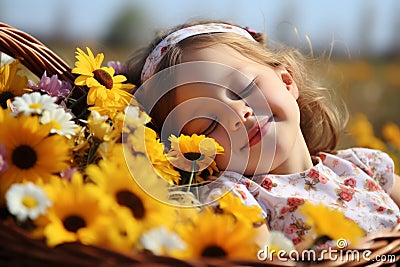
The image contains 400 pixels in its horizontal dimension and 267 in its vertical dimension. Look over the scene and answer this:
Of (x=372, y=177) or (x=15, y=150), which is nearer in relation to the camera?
(x=15, y=150)

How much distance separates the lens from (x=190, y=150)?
3.73ft

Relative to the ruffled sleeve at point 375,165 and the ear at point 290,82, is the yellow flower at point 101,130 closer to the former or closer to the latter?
the ear at point 290,82

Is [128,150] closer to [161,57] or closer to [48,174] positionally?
[48,174]

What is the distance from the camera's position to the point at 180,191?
1.05 metres

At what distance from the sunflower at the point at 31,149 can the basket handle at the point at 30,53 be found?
41cm

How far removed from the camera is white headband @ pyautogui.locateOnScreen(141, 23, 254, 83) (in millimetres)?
1392

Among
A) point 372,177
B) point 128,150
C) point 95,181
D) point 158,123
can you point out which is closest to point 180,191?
point 128,150

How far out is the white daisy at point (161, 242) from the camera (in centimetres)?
78

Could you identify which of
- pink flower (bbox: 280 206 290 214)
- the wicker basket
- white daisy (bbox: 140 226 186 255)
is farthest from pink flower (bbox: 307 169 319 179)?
white daisy (bbox: 140 226 186 255)

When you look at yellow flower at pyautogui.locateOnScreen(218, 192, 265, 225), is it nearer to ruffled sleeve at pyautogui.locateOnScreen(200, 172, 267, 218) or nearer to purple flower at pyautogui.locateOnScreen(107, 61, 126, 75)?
ruffled sleeve at pyautogui.locateOnScreen(200, 172, 267, 218)

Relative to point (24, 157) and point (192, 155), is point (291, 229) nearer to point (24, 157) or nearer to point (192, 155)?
point (192, 155)

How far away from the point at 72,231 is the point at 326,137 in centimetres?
93

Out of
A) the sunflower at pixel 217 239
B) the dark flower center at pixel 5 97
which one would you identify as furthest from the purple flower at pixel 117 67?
the sunflower at pixel 217 239

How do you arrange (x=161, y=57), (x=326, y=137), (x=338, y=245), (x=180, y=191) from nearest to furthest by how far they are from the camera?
(x=338, y=245), (x=180, y=191), (x=161, y=57), (x=326, y=137)
